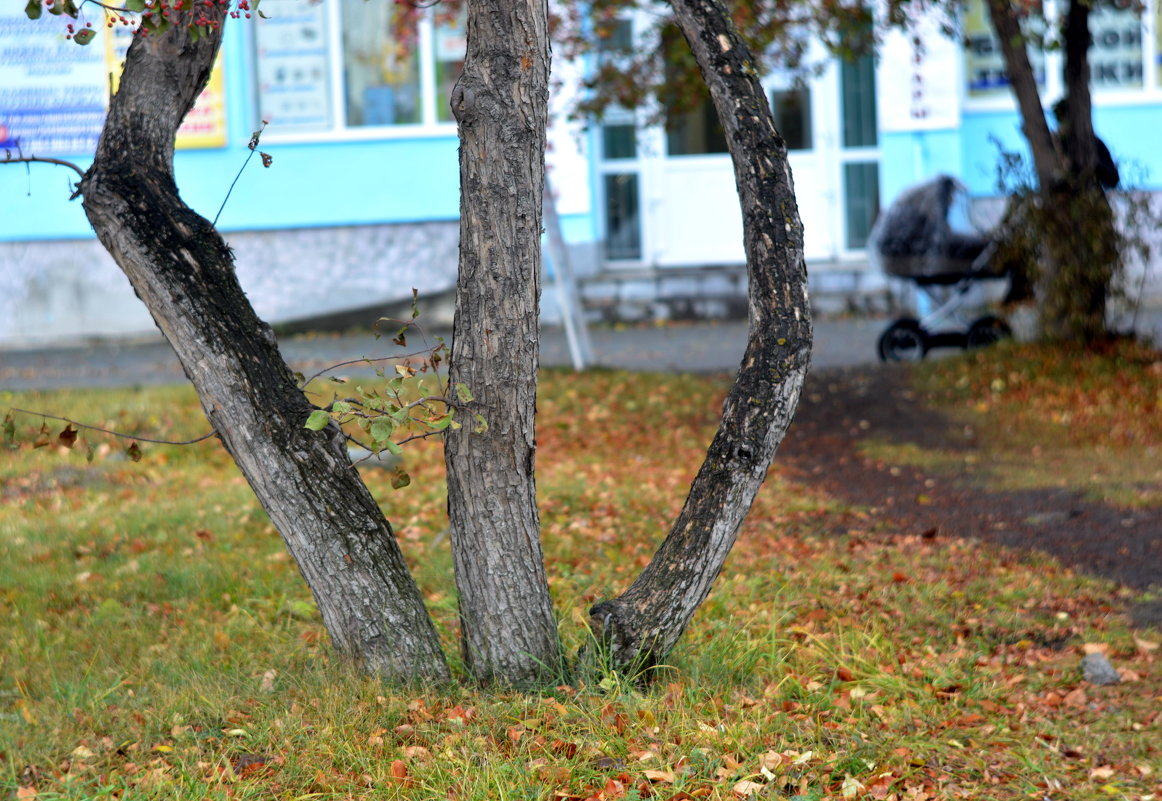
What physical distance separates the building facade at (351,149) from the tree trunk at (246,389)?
1007 centimetres

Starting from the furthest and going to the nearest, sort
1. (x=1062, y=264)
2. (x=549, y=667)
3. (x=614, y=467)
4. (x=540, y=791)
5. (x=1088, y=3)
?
(x=1062, y=264)
(x=1088, y=3)
(x=614, y=467)
(x=549, y=667)
(x=540, y=791)

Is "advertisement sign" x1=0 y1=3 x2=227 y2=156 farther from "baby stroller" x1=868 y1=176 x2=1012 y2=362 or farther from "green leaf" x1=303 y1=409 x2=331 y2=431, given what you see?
"green leaf" x1=303 y1=409 x2=331 y2=431

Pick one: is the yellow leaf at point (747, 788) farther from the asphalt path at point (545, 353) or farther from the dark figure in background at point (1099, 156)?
the asphalt path at point (545, 353)

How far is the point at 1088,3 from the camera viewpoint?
8477 mm

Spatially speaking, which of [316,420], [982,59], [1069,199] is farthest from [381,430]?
[982,59]

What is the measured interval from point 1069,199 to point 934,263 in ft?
4.34

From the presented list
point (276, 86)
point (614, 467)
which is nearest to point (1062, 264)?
point (614, 467)

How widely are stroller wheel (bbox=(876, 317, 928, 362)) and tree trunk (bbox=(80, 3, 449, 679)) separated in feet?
25.7

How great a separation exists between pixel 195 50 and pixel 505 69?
3.96ft

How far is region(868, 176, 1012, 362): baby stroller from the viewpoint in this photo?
10.4 m

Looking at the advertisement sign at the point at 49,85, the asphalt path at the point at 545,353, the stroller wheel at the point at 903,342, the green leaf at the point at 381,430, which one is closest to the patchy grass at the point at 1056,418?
the stroller wheel at the point at 903,342

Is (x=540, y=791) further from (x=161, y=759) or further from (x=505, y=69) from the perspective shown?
(x=505, y=69)

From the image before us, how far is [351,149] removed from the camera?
1417cm

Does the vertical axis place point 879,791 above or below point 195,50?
below
